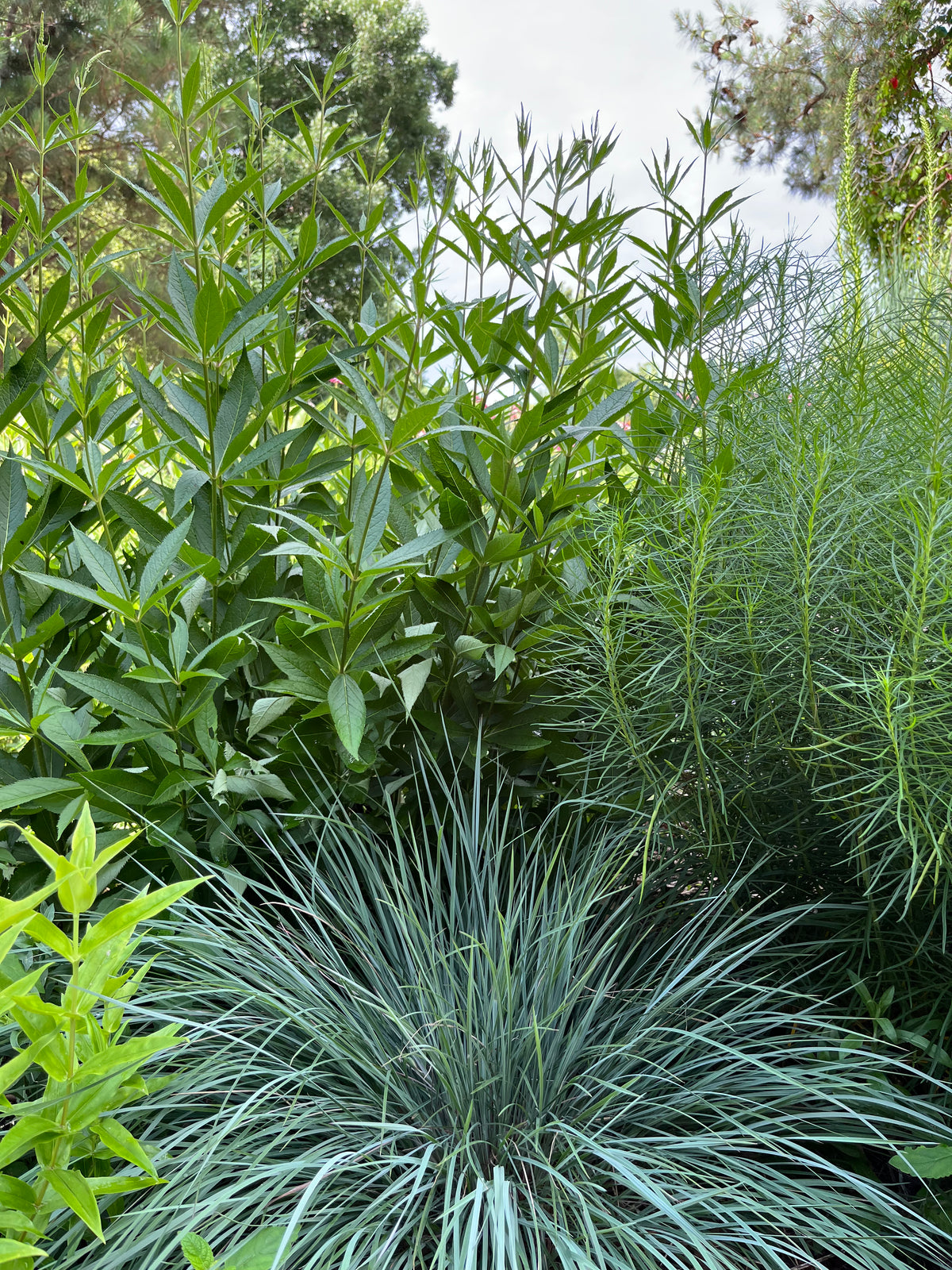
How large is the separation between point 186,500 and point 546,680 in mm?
620

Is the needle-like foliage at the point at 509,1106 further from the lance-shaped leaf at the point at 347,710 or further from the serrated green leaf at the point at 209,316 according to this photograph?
the serrated green leaf at the point at 209,316

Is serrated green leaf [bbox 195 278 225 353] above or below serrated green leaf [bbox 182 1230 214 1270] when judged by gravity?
above

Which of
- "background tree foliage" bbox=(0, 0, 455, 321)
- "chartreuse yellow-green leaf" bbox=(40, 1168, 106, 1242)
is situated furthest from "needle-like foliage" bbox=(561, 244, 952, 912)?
"background tree foliage" bbox=(0, 0, 455, 321)

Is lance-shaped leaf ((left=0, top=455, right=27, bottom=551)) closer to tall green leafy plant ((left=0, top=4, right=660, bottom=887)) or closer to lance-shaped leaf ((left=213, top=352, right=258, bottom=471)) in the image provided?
tall green leafy plant ((left=0, top=4, right=660, bottom=887))

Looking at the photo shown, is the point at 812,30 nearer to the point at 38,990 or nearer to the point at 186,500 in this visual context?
the point at 186,500

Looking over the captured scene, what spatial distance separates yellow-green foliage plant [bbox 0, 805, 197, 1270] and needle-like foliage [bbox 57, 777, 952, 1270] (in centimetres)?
10

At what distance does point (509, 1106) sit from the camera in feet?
3.73

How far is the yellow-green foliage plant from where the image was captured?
867 mm

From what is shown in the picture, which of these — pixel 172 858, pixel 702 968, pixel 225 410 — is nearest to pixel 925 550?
pixel 702 968

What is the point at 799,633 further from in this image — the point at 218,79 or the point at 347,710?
the point at 218,79

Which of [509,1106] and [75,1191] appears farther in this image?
[509,1106]

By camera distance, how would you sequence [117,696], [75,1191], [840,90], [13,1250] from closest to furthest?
1. [13,1250]
2. [75,1191]
3. [117,696]
4. [840,90]

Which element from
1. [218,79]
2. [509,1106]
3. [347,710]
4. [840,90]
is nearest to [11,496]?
[347,710]

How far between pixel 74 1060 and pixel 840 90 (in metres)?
7.74
